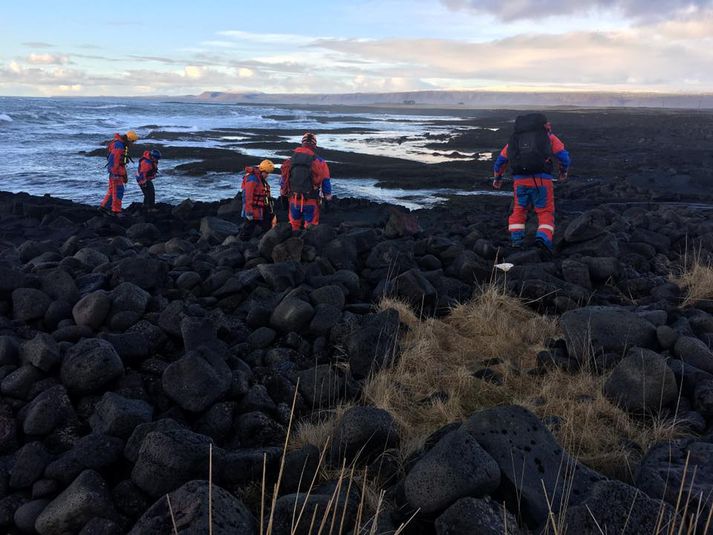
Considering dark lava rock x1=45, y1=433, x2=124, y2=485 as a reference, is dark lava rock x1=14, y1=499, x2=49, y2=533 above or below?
below

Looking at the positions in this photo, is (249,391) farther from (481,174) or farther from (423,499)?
(481,174)

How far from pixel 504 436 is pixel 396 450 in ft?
2.16

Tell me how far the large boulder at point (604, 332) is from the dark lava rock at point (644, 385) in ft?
1.98

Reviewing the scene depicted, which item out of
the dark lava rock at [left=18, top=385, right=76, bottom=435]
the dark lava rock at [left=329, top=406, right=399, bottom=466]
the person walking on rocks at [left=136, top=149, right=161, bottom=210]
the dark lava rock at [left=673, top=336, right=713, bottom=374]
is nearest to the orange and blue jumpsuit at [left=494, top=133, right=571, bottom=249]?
the dark lava rock at [left=673, top=336, right=713, bottom=374]

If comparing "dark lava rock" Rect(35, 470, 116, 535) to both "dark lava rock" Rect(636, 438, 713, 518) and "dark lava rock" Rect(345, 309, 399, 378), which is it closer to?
"dark lava rock" Rect(345, 309, 399, 378)

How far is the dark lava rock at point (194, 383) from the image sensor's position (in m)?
3.60

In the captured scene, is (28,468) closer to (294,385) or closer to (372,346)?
(294,385)

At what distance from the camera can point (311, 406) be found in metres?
4.09

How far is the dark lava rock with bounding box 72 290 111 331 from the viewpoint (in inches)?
180

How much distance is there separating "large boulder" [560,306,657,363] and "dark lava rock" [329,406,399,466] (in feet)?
6.91

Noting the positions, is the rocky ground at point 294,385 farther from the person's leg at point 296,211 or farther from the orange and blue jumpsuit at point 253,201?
the orange and blue jumpsuit at point 253,201

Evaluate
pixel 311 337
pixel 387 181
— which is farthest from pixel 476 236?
pixel 387 181

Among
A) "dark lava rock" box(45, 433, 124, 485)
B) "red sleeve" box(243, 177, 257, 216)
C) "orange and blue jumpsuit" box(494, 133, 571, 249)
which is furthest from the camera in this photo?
"red sleeve" box(243, 177, 257, 216)

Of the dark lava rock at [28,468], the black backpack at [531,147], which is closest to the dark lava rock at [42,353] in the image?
the dark lava rock at [28,468]
